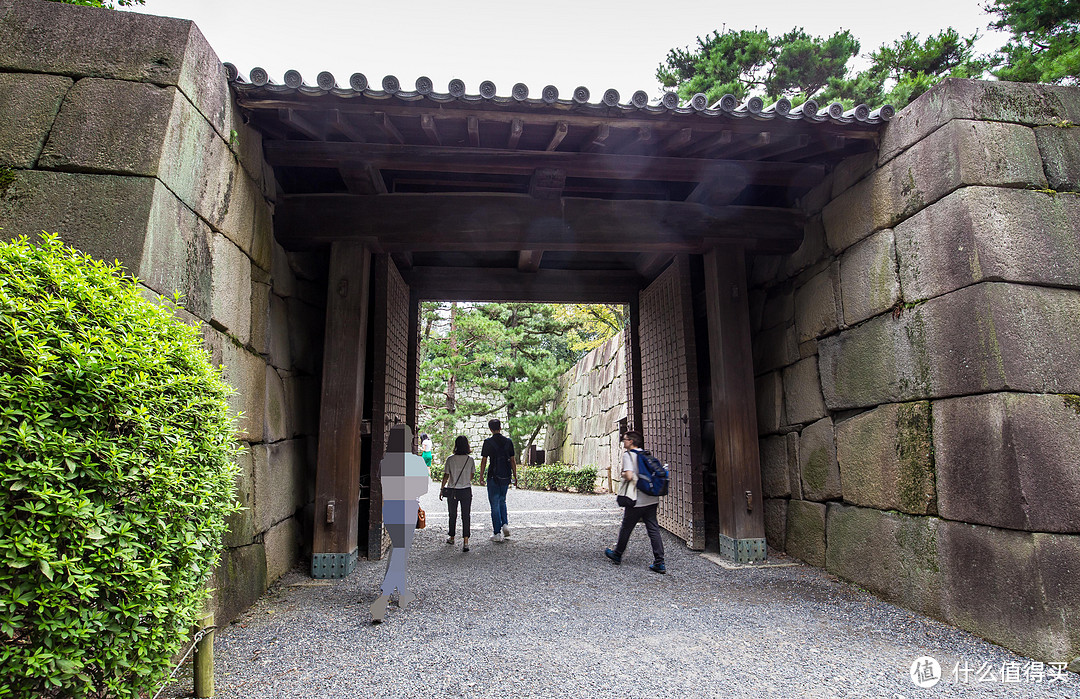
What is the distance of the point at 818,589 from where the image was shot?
3869mm

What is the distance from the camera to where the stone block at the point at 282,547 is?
4000 mm

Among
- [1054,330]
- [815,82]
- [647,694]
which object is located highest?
[815,82]

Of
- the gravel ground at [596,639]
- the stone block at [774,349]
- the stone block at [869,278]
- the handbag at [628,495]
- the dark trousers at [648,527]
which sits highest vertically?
the stone block at [869,278]

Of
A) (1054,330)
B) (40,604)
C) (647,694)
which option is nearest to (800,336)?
(1054,330)

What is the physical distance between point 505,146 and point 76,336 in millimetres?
3107

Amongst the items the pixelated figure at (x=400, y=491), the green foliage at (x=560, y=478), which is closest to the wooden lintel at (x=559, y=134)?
the pixelated figure at (x=400, y=491)

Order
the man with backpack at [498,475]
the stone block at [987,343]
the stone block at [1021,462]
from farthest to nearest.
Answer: the man with backpack at [498,475]
the stone block at [987,343]
the stone block at [1021,462]

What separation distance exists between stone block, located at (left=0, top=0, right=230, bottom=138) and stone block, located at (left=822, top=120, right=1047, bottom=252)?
432 cm

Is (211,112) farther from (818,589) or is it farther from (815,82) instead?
(815,82)

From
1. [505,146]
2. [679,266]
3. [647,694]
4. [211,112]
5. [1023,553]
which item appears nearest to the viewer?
[647,694]

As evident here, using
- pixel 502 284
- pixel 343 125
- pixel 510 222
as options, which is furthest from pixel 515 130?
pixel 502 284

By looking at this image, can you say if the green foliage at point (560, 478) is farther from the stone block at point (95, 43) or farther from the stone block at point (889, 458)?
the stone block at point (95, 43)

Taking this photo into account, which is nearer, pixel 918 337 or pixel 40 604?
pixel 40 604

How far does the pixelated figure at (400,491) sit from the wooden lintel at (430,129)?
2.04 meters
